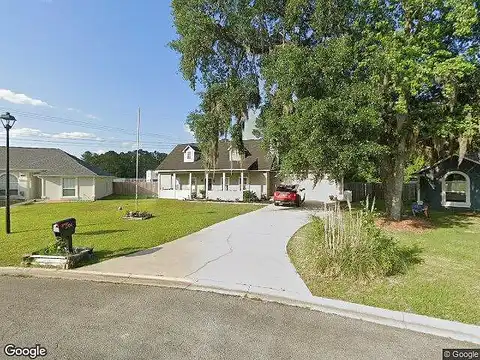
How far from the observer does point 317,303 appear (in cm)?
494

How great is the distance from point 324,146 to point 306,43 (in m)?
6.04

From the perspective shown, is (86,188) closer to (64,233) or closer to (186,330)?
(64,233)

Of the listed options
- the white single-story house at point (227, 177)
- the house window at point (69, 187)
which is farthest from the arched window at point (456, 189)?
the house window at point (69, 187)

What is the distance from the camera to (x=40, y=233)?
416 inches

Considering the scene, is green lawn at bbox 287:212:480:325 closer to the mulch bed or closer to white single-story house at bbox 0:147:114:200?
the mulch bed

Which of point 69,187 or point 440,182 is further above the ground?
point 440,182

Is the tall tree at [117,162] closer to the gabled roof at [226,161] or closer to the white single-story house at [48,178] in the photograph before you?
the white single-story house at [48,178]

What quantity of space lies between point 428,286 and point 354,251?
1353 millimetres

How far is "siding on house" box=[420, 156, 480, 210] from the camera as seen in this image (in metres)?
16.5

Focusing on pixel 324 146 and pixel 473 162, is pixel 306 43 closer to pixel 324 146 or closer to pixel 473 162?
pixel 324 146

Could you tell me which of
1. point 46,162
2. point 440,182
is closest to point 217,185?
point 46,162

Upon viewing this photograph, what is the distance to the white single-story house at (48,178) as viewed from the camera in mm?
25656

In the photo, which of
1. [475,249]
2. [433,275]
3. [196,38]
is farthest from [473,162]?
[196,38]

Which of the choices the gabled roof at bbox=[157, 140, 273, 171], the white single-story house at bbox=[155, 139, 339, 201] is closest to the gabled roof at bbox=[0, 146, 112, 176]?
the gabled roof at bbox=[157, 140, 273, 171]
